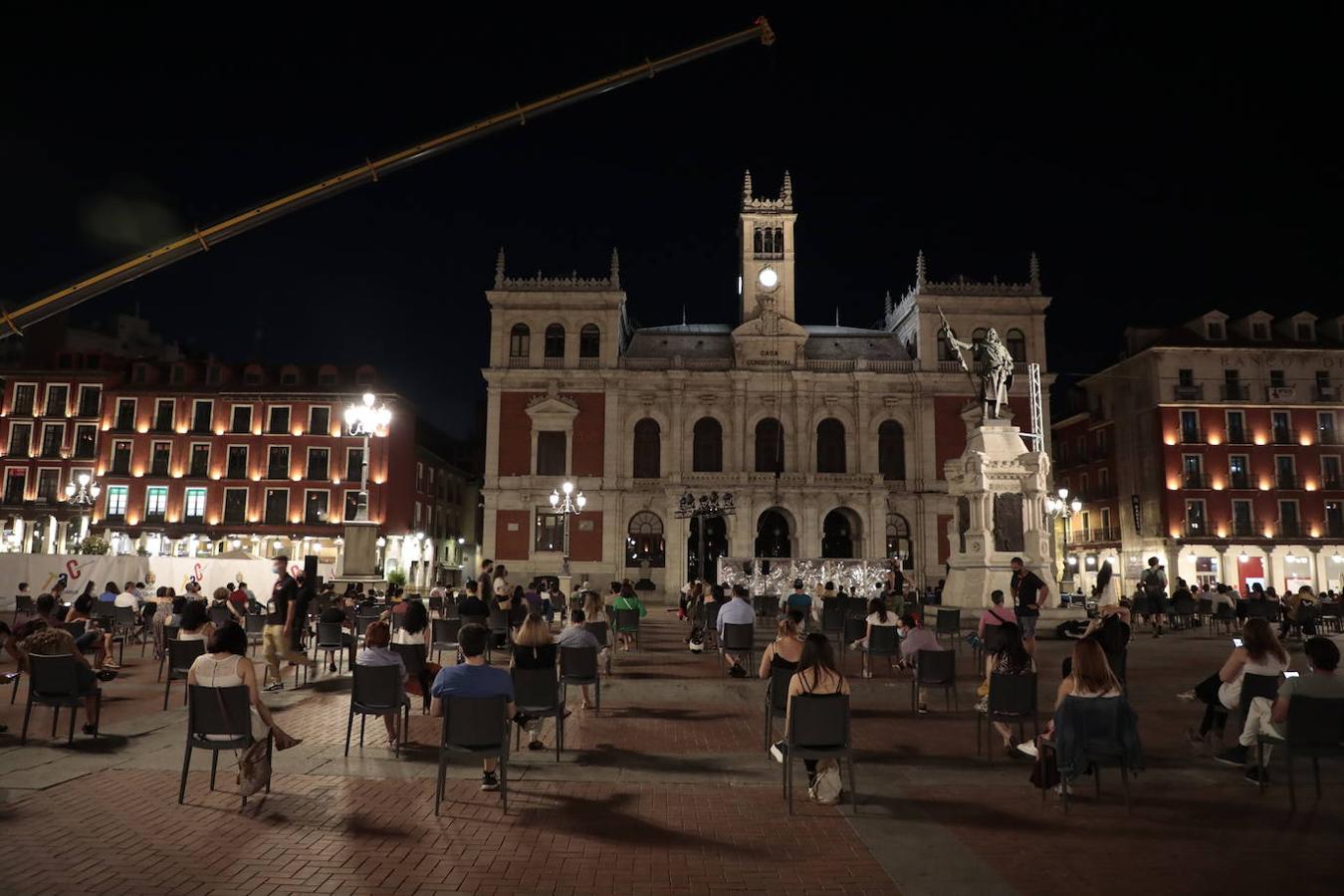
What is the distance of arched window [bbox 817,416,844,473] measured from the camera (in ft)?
143

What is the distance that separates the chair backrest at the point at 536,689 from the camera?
828 cm

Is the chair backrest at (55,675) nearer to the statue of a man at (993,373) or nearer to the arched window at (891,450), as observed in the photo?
the statue of a man at (993,373)

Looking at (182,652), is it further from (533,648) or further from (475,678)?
(475,678)

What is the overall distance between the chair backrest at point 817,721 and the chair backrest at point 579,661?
13.2 feet

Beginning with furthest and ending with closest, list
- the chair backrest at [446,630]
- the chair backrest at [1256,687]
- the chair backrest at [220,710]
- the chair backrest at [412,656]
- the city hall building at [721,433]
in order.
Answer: the city hall building at [721,433]
the chair backrest at [446,630]
the chair backrest at [412,656]
the chair backrest at [1256,687]
the chair backrest at [220,710]

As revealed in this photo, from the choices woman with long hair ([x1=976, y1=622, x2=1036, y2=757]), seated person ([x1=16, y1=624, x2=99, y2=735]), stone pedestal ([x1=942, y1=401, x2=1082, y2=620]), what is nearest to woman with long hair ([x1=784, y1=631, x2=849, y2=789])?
woman with long hair ([x1=976, y1=622, x2=1036, y2=757])

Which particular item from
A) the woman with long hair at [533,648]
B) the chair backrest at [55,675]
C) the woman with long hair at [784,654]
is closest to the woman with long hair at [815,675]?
the woman with long hair at [784,654]

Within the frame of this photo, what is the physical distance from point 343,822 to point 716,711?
18.9 feet

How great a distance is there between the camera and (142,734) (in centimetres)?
906

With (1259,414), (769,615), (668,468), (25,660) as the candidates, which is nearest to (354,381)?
(668,468)

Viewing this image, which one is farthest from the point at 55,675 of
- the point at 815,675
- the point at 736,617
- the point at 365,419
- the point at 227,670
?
the point at 365,419

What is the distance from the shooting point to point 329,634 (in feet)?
43.5

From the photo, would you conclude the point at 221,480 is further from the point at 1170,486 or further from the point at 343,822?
the point at 1170,486

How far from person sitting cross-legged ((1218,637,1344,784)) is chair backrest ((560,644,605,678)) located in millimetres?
6484
